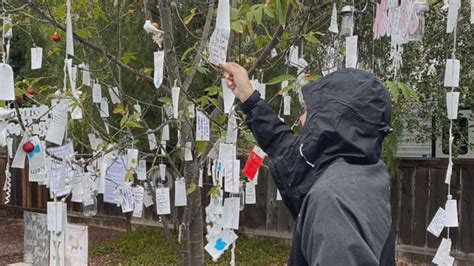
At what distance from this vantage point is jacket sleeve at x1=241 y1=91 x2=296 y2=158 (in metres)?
1.77

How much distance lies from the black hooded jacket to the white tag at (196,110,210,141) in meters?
0.81

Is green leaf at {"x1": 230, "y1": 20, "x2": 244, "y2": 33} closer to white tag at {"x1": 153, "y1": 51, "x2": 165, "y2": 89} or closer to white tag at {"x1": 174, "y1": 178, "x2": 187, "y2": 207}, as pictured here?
white tag at {"x1": 153, "y1": 51, "x2": 165, "y2": 89}

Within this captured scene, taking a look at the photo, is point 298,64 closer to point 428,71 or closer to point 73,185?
point 73,185

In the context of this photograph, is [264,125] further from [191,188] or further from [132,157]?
[132,157]

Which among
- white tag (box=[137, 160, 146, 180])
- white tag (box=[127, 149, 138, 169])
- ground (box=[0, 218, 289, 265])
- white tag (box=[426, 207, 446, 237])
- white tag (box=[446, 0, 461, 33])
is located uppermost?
white tag (box=[446, 0, 461, 33])

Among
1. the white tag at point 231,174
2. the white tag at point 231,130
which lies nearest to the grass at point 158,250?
the white tag at point 231,174

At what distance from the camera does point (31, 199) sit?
356 inches

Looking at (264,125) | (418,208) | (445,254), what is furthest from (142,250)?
(264,125)

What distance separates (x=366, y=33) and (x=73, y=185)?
9.75ft

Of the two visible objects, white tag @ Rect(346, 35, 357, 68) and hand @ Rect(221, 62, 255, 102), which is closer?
hand @ Rect(221, 62, 255, 102)

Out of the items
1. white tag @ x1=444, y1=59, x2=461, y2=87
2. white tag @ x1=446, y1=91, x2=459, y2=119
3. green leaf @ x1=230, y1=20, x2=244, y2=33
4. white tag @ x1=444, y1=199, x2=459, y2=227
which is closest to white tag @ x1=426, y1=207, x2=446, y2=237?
white tag @ x1=444, y1=199, x2=459, y2=227

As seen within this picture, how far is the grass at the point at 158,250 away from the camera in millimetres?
6293

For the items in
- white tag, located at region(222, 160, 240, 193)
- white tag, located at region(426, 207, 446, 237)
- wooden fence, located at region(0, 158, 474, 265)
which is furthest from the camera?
wooden fence, located at region(0, 158, 474, 265)

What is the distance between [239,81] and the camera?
1.83 metres
